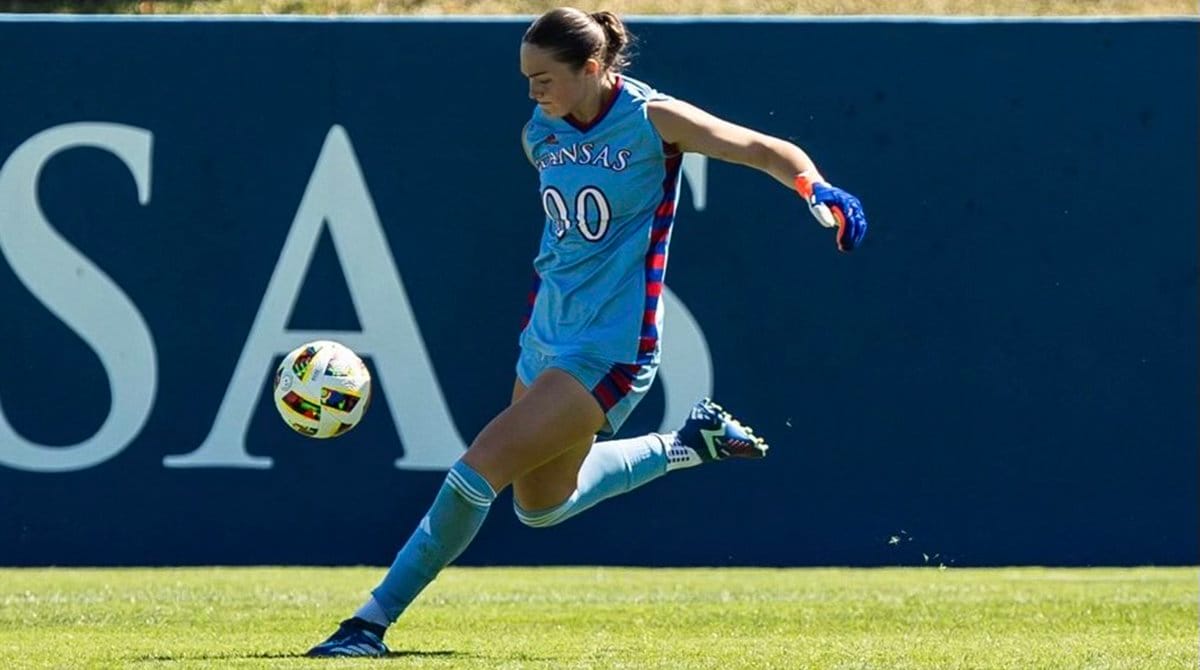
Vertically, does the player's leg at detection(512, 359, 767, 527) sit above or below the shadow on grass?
above

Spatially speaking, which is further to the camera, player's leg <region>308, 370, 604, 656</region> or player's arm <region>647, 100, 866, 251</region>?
player's leg <region>308, 370, 604, 656</region>

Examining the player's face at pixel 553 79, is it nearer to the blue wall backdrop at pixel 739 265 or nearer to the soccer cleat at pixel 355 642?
the soccer cleat at pixel 355 642

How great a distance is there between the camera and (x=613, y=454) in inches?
283

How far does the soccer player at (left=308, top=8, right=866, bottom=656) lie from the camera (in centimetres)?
636

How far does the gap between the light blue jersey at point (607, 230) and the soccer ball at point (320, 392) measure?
708 millimetres

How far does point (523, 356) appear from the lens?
22.4ft

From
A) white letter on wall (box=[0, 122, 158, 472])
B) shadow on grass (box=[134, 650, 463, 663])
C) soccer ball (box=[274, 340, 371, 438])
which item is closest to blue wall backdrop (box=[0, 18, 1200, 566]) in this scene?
white letter on wall (box=[0, 122, 158, 472])

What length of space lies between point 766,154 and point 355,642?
1.94 m

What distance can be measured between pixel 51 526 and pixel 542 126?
411 cm

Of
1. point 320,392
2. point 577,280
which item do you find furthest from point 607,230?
point 320,392

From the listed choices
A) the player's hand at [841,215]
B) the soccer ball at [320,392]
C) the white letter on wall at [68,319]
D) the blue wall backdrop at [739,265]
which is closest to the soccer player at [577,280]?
the player's hand at [841,215]

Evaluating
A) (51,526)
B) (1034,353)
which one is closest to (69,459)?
(51,526)

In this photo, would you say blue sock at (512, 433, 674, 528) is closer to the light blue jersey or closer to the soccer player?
the soccer player

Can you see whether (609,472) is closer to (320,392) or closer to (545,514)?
(545,514)
